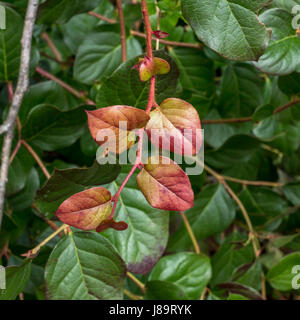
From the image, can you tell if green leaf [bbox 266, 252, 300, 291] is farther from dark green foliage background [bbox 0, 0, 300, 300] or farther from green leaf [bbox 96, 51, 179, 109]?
green leaf [bbox 96, 51, 179, 109]

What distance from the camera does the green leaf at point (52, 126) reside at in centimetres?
62

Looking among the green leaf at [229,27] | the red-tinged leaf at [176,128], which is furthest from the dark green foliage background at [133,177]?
the red-tinged leaf at [176,128]

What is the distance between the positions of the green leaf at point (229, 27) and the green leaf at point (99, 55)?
1.01 feet

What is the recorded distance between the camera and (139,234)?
1.76ft

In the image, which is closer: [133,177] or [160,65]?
[160,65]

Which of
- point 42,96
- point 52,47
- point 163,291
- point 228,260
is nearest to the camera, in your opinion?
point 163,291

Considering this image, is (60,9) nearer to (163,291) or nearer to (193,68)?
(193,68)

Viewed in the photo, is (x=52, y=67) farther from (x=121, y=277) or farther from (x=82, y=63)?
(x=121, y=277)

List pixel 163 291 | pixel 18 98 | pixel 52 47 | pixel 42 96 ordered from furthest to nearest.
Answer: pixel 52 47, pixel 42 96, pixel 163 291, pixel 18 98

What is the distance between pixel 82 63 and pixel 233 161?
357 mm

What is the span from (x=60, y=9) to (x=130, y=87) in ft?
0.60

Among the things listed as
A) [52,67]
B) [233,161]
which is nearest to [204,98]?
[233,161]

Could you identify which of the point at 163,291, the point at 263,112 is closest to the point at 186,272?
the point at 163,291

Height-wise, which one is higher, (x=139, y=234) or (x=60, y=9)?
(x=60, y=9)
